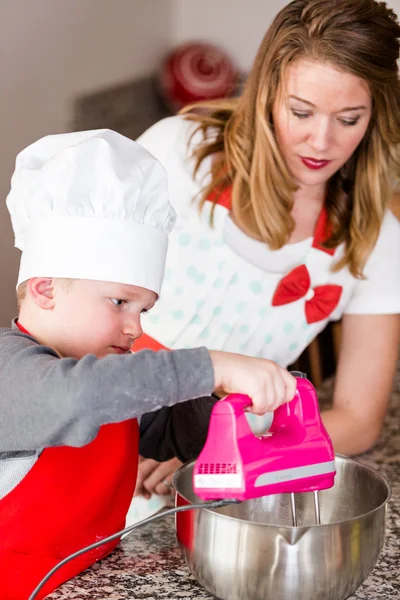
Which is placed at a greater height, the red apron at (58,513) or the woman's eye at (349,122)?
the woman's eye at (349,122)

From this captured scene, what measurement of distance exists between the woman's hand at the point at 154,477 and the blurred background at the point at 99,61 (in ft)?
3.05

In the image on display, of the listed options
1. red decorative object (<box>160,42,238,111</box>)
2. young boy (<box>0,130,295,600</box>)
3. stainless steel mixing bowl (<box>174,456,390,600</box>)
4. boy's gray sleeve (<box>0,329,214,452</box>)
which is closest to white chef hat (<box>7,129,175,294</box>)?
young boy (<box>0,130,295,600</box>)

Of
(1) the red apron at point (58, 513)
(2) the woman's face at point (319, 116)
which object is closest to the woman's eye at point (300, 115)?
(2) the woman's face at point (319, 116)

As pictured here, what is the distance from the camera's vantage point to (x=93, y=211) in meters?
0.88

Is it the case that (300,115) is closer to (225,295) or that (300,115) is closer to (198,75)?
(225,295)

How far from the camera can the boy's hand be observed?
773 mm

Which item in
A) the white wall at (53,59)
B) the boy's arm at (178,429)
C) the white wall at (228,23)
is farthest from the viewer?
the white wall at (228,23)

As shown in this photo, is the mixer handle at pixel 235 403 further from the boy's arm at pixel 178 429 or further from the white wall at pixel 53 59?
the white wall at pixel 53 59

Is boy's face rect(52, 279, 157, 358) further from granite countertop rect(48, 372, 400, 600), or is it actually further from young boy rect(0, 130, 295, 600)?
granite countertop rect(48, 372, 400, 600)

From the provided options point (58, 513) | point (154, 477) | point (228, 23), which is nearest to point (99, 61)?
point (228, 23)

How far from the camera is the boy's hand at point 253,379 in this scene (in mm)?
773

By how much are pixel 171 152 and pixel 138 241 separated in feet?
1.50

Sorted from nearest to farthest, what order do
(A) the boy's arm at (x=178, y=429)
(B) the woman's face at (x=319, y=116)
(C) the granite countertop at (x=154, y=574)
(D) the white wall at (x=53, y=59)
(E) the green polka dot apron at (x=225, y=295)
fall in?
(C) the granite countertop at (x=154, y=574)
(A) the boy's arm at (x=178, y=429)
(B) the woman's face at (x=319, y=116)
(E) the green polka dot apron at (x=225, y=295)
(D) the white wall at (x=53, y=59)

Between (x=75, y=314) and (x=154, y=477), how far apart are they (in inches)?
15.6
